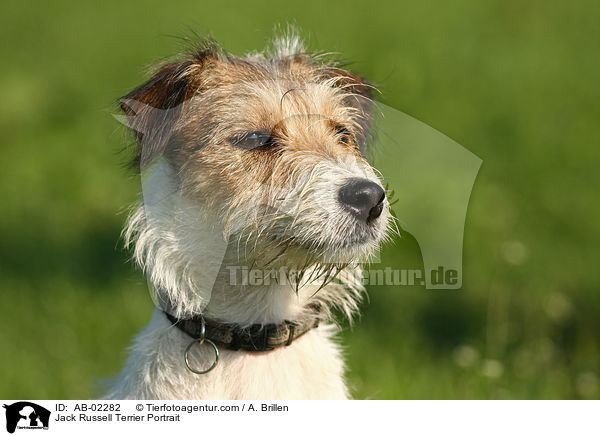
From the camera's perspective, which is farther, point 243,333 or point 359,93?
point 359,93

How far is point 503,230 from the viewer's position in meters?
7.81

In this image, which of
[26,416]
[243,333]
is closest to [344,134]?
[243,333]

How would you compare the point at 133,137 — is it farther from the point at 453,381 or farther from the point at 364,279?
the point at 453,381

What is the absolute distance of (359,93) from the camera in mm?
3727

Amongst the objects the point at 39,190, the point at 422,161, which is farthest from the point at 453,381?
the point at 39,190

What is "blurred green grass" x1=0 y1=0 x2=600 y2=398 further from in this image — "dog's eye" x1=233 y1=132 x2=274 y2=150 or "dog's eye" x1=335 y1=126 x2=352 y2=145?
"dog's eye" x1=233 y1=132 x2=274 y2=150

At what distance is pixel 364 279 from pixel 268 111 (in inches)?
41.7

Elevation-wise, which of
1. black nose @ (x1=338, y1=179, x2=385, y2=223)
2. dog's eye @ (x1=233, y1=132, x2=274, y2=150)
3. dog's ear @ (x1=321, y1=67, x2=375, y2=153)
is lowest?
black nose @ (x1=338, y1=179, x2=385, y2=223)

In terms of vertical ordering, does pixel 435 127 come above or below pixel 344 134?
above

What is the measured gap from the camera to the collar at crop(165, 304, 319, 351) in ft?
11.0

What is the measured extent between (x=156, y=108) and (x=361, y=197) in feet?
3.58

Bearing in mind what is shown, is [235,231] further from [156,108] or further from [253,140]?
[156,108]

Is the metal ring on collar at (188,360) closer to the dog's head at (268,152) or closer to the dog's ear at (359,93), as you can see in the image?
the dog's head at (268,152)

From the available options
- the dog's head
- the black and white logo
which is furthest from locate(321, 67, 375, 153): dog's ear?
the black and white logo
